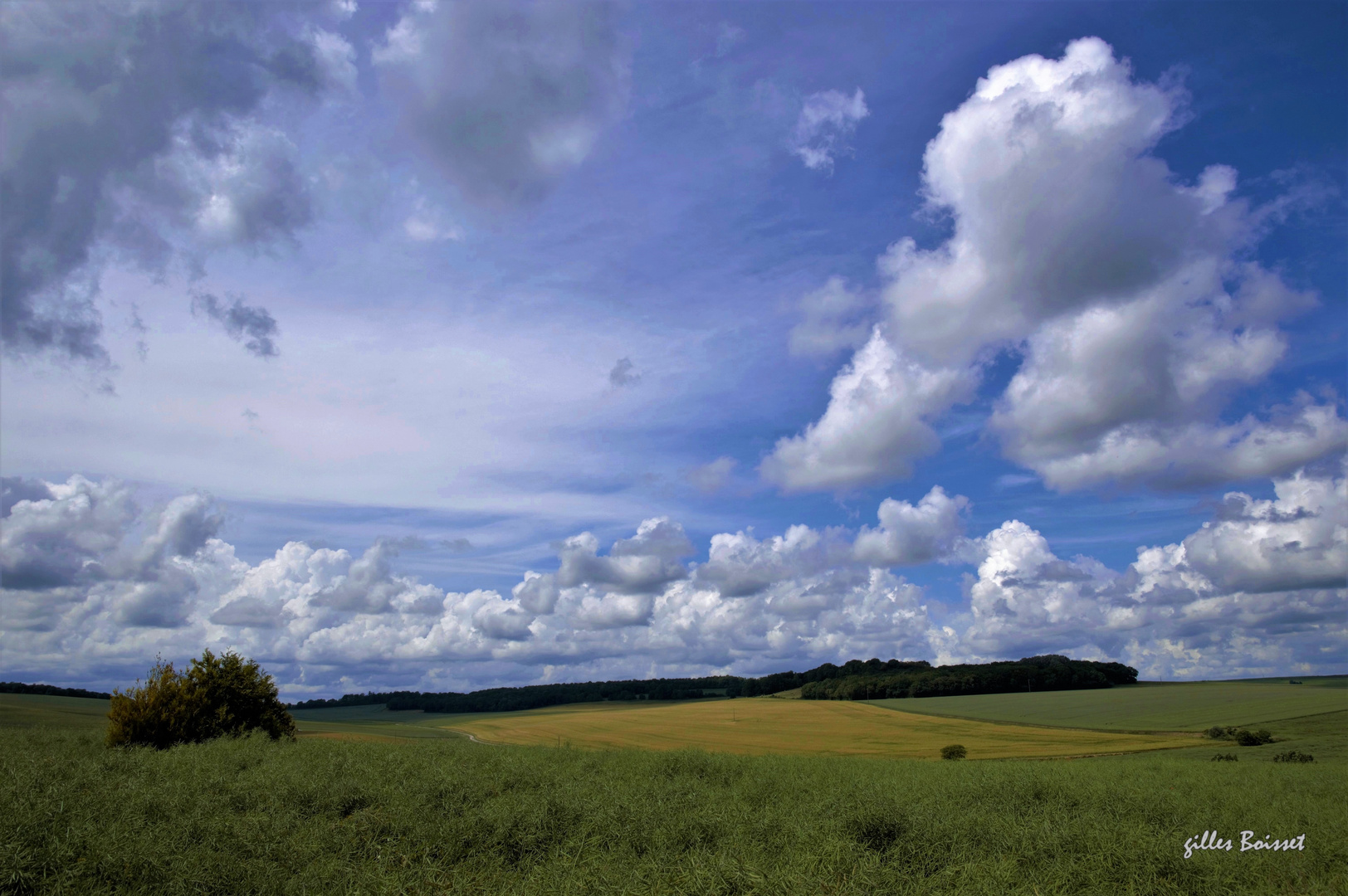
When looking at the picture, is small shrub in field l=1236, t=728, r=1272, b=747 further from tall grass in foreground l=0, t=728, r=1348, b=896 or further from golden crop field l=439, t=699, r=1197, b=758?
tall grass in foreground l=0, t=728, r=1348, b=896

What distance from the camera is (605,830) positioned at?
41.9ft

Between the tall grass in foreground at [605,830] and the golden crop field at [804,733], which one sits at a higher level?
the tall grass in foreground at [605,830]

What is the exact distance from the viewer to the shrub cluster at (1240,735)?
58156 mm

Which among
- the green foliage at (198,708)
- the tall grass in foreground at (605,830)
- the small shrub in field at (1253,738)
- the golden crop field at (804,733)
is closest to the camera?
the tall grass in foreground at (605,830)

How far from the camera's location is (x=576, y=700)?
16625 centimetres

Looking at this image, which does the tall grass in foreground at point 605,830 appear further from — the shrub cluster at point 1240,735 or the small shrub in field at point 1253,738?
the shrub cluster at point 1240,735

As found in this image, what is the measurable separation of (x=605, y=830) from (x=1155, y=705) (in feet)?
357

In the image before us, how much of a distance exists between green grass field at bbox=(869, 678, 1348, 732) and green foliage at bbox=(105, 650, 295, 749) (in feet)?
267

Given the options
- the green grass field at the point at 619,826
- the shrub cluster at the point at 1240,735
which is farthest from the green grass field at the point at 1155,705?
the green grass field at the point at 619,826

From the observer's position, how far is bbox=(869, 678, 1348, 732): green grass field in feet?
252
